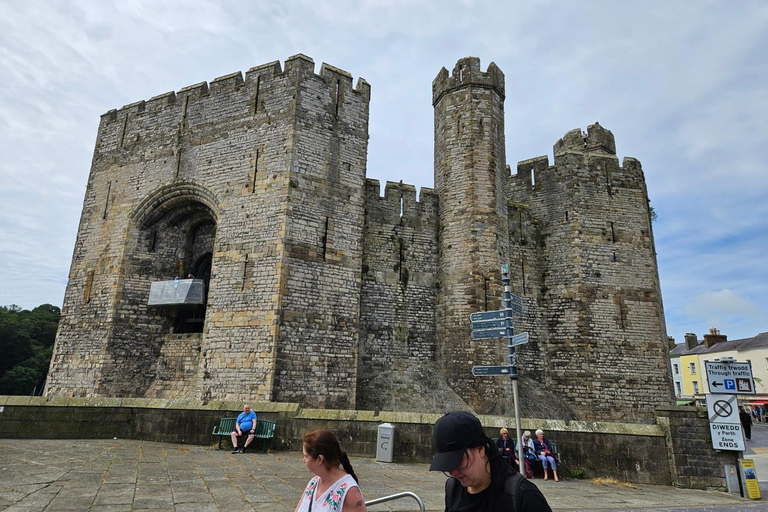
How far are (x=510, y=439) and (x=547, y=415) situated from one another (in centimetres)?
687

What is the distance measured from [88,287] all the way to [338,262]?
837 centimetres

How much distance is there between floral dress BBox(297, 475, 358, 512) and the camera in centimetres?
253

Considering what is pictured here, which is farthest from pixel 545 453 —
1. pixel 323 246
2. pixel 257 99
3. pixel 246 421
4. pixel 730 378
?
pixel 257 99

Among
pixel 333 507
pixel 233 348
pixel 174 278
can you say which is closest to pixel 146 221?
pixel 174 278

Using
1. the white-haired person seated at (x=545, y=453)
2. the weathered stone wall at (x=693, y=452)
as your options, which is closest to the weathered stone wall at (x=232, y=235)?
the white-haired person seated at (x=545, y=453)

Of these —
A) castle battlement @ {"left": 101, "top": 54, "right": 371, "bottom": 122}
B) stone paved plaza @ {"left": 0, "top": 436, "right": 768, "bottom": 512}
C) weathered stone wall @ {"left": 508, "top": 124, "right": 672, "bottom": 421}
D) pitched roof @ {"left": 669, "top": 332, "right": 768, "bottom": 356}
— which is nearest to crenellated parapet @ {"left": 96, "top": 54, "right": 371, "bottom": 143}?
castle battlement @ {"left": 101, "top": 54, "right": 371, "bottom": 122}

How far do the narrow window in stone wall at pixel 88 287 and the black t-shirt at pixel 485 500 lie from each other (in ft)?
53.5

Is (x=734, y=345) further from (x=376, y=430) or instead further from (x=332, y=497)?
(x=332, y=497)

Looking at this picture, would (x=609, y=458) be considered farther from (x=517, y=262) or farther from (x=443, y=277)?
(x=517, y=262)

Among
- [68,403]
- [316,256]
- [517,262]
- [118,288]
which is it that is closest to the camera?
[68,403]

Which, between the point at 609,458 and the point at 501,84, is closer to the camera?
the point at 609,458

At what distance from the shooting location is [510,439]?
8281 millimetres

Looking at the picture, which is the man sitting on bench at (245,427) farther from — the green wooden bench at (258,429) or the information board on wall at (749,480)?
the information board on wall at (749,480)

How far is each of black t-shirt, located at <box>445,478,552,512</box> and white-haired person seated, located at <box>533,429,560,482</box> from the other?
7003 mm
